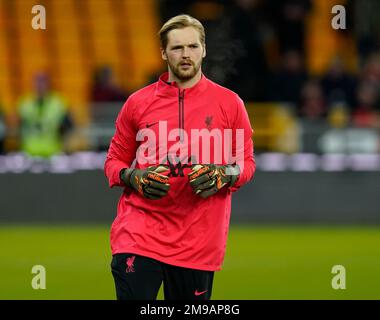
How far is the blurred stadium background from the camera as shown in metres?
12.7

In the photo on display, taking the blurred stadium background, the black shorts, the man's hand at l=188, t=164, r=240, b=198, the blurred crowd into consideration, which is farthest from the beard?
the blurred crowd

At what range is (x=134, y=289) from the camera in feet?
21.6

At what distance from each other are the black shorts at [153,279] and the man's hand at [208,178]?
452 mm

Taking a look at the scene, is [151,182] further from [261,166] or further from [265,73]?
[265,73]

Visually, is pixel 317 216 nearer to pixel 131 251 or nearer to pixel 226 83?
pixel 226 83

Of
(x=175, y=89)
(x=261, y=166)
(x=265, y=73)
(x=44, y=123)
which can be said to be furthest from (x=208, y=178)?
(x=265, y=73)

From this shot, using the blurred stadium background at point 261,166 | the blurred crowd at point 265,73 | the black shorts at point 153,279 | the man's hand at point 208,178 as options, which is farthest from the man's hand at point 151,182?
the blurred crowd at point 265,73

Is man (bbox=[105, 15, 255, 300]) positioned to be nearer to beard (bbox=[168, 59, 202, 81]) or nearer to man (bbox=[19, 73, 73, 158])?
beard (bbox=[168, 59, 202, 81])

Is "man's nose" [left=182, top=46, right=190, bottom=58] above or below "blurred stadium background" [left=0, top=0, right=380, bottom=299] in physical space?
above

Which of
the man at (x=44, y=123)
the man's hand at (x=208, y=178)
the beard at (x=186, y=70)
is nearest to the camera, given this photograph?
the man's hand at (x=208, y=178)

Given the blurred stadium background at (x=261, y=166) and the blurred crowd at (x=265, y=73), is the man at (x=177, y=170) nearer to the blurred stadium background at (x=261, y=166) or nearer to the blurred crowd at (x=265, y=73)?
the blurred stadium background at (x=261, y=166)

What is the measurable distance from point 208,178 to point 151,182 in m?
0.29

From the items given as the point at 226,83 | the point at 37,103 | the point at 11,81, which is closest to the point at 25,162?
the point at 37,103

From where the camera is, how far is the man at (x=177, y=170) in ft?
21.6
